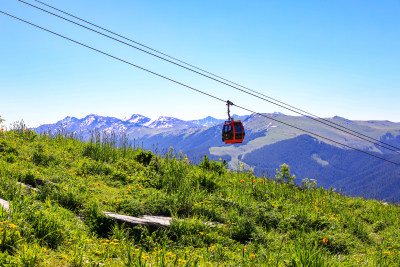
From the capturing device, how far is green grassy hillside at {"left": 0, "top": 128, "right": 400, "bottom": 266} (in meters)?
4.93

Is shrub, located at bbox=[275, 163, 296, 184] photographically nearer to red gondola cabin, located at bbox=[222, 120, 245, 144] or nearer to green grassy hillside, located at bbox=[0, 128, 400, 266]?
green grassy hillside, located at bbox=[0, 128, 400, 266]

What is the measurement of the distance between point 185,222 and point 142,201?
2.11 meters

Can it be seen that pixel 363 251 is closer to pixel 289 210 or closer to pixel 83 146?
pixel 289 210

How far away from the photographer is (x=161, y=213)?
8297 mm

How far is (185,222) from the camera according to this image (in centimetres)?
699

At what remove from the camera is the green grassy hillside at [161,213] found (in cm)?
493

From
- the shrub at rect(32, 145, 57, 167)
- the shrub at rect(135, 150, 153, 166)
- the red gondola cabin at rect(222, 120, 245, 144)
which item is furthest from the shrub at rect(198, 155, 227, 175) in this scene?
the shrub at rect(32, 145, 57, 167)

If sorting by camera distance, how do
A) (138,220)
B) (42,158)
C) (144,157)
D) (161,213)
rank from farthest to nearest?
(144,157)
(42,158)
(161,213)
(138,220)

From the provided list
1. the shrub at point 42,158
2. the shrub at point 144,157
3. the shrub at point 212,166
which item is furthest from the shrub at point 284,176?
the shrub at point 42,158

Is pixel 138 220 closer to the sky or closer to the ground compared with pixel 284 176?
closer to the ground

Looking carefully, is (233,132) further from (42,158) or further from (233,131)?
(42,158)

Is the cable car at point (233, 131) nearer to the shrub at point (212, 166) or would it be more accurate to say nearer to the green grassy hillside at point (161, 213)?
the green grassy hillside at point (161, 213)

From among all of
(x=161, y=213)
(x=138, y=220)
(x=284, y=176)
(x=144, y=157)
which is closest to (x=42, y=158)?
(x=144, y=157)

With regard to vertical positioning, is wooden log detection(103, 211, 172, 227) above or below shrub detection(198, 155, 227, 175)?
below
